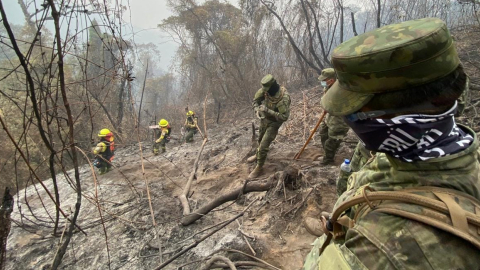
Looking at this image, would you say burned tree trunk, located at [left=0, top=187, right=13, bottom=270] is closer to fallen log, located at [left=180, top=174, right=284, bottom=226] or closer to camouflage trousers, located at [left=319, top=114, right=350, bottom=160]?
fallen log, located at [left=180, top=174, right=284, bottom=226]

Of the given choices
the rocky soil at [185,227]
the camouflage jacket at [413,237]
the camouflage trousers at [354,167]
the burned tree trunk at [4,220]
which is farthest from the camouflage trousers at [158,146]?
the camouflage jacket at [413,237]

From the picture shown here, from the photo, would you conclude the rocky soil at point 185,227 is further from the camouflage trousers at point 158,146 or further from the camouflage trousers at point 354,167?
the camouflage trousers at point 158,146

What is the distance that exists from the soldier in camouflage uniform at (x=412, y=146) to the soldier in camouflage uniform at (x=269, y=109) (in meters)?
3.76

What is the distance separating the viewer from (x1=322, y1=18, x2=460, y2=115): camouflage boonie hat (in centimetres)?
81

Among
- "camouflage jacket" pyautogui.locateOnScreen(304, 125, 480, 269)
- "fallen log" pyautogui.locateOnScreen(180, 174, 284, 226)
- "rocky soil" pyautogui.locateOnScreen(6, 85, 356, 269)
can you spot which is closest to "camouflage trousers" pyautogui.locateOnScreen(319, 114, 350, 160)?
"rocky soil" pyautogui.locateOnScreen(6, 85, 356, 269)

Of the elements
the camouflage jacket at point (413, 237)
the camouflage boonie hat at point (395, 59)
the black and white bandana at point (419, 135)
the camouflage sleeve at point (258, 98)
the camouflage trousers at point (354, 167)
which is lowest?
the camouflage trousers at point (354, 167)

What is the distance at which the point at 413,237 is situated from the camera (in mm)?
741

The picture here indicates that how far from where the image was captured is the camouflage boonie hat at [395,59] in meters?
0.81

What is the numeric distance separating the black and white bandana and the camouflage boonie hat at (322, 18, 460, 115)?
→ 0.11 meters

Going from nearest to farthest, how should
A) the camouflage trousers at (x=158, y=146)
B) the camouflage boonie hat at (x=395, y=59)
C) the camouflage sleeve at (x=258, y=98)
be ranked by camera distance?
the camouflage boonie hat at (x=395, y=59)
the camouflage sleeve at (x=258, y=98)
the camouflage trousers at (x=158, y=146)

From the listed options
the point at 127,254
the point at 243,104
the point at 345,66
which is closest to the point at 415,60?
the point at 345,66

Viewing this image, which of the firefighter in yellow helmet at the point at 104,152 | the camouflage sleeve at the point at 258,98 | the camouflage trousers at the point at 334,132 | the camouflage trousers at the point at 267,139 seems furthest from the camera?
the firefighter in yellow helmet at the point at 104,152

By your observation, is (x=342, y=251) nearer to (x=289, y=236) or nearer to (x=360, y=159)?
(x=360, y=159)

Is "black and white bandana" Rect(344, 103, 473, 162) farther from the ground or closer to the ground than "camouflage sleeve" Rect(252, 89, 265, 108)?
farther from the ground
